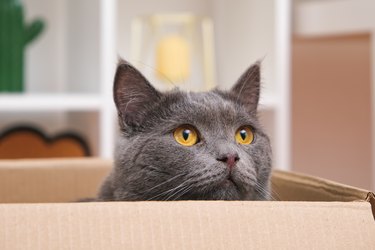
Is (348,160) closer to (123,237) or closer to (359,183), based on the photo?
(359,183)

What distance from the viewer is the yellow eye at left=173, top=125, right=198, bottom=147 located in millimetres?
868

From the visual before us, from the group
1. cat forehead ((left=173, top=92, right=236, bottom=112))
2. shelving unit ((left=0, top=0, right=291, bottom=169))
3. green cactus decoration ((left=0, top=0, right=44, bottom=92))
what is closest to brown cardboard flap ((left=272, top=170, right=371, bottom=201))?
cat forehead ((left=173, top=92, right=236, bottom=112))

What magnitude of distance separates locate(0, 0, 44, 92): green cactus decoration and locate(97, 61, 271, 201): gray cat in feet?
3.18

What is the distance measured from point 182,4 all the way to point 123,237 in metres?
1.94

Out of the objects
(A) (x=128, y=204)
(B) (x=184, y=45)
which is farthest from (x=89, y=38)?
(A) (x=128, y=204)

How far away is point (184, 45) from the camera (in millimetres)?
2090

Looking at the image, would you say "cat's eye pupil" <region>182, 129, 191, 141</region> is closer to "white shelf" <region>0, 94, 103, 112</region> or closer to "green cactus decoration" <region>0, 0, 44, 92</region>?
"white shelf" <region>0, 94, 103, 112</region>

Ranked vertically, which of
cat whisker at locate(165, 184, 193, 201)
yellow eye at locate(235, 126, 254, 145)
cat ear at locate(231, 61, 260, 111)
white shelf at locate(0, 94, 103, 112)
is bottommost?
cat whisker at locate(165, 184, 193, 201)

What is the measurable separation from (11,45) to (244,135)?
113 centimetres

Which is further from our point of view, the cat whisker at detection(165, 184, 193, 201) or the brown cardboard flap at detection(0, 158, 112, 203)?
the brown cardboard flap at detection(0, 158, 112, 203)

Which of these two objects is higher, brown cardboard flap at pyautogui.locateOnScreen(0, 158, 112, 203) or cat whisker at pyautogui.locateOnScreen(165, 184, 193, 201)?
cat whisker at pyautogui.locateOnScreen(165, 184, 193, 201)

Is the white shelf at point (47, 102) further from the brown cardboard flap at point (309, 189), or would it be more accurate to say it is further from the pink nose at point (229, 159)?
the pink nose at point (229, 159)

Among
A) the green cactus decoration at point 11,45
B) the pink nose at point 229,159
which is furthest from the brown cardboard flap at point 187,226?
the green cactus decoration at point 11,45

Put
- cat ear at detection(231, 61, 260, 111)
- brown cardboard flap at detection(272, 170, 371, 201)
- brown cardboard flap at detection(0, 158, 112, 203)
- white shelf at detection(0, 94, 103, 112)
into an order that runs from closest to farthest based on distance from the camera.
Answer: brown cardboard flap at detection(272, 170, 371, 201) < cat ear at detection(231, 61, 260, 111) < brown cardboard flap at detection(0, 158, 112, 203) < white shelf at detection(0, 94, 103, 112)
